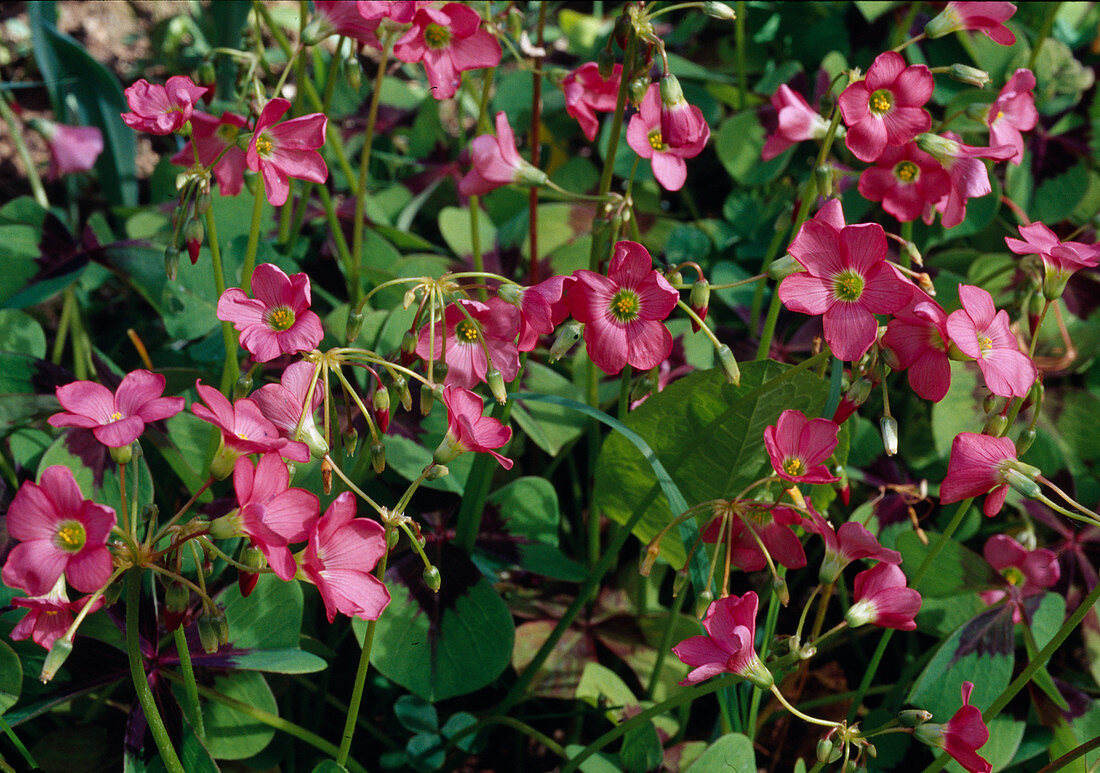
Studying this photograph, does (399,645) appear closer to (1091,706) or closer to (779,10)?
(1091,706)

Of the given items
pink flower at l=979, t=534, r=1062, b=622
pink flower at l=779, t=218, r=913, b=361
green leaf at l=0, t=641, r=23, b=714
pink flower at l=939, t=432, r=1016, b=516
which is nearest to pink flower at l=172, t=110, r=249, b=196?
green leaf at l=0, t=641, r=23, b=714

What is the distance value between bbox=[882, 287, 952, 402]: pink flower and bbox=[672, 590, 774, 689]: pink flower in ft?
0.94

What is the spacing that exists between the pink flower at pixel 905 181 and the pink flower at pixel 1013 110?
0.49 ft

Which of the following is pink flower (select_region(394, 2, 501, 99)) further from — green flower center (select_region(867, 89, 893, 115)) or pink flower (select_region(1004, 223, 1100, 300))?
pink flower (select_region(1004, 223, 1100, 300))

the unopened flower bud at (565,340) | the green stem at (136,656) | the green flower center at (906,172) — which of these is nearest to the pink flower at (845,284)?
the unopened flower bud at (565,340)

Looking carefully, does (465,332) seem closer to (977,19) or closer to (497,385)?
(497,385)

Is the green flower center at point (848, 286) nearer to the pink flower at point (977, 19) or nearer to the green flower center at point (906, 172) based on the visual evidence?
the green flower center at point (906, 172)

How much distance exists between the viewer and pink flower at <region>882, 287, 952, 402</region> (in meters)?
0.89

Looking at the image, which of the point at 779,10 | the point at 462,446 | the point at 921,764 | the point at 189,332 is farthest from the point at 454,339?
the point at 779,10

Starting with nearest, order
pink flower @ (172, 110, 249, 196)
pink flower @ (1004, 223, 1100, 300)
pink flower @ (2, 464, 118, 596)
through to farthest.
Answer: pink flower @ (2, 464, 118, 596) → pink flower @ (1004, 223, 1100, 300) → pink flower @ (172, 110, 249, 196)

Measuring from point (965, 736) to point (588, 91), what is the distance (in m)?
0.93

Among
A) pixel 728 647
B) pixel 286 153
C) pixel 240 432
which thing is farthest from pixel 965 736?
pixel 286 153

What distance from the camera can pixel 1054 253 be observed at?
3.06 feet

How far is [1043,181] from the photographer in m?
1.86
